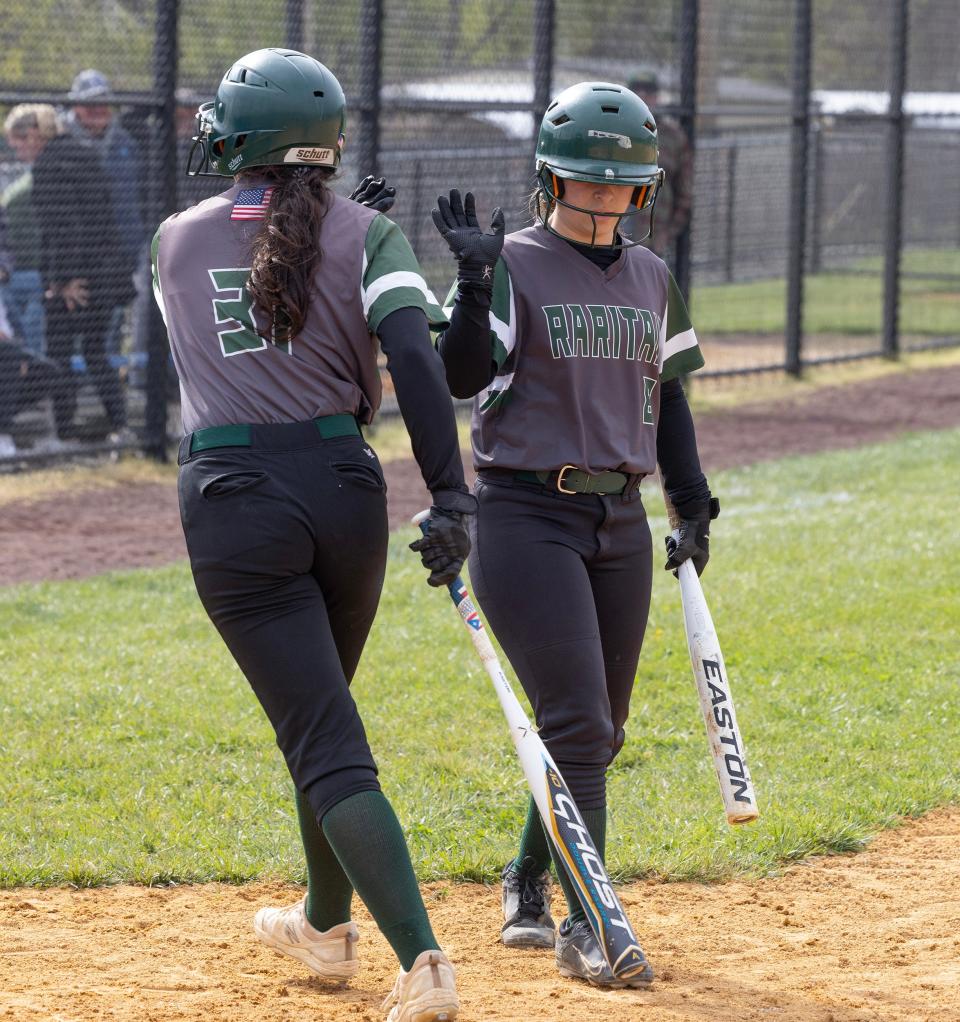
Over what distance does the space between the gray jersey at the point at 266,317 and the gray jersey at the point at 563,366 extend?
443 millimetres

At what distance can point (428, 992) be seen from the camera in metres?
2.96

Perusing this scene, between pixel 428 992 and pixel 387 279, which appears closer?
pixel 428 992

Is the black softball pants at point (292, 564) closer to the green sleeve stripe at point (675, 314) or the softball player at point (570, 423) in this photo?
the softball player at point (570, 423)

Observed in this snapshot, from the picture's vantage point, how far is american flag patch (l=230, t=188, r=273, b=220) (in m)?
3.18

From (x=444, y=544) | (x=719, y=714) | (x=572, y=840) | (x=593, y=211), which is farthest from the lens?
(x=719, y=714)

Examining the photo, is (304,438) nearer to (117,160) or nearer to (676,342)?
(676,342)

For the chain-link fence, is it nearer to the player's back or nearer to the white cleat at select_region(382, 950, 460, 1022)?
the player's back

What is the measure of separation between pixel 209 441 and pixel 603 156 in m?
1.19

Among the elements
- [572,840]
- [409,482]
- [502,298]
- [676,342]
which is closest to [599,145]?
[502,298]

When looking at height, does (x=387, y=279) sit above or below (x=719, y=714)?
above

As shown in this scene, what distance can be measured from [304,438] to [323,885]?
1072 millimetres

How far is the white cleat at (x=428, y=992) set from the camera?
2.95m

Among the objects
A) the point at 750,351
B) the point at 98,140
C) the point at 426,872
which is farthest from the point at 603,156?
the point at 750,351

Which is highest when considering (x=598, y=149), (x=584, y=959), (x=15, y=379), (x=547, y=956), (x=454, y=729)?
(x=598, y=149)
